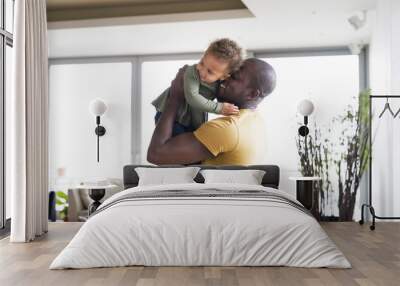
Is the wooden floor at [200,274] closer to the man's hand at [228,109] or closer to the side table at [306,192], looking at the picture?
the side table at [306,192]

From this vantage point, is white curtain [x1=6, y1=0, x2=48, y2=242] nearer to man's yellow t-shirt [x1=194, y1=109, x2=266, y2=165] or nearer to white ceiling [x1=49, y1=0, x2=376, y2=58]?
white ceiling [x1=49, y1=0, x2=376, y2=58]

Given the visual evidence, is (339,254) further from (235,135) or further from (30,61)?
(30,61)

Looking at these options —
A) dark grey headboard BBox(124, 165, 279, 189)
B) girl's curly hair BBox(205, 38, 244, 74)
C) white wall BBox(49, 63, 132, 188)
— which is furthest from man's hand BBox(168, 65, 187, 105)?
dark grey headboard BBox(124, 165, 279, 189)

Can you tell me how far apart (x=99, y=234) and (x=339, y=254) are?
1.80m

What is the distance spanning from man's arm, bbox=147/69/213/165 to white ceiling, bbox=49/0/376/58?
0.60 metres

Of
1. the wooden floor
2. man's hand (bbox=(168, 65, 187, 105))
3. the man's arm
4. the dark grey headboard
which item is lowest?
the wooden floor

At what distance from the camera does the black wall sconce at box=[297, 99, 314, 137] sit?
6.19 metres

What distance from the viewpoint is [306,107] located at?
618cm

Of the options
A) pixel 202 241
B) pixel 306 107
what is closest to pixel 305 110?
A: pixel 306 107

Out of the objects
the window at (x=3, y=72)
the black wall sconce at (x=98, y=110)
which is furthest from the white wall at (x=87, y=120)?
the window at (x=3, y=72)

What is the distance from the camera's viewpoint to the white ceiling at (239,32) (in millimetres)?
5250

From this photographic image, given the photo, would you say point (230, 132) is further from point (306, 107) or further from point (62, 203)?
point (62, 203)

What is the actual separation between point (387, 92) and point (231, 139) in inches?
77.8

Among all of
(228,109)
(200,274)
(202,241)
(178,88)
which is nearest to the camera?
(200,274)
